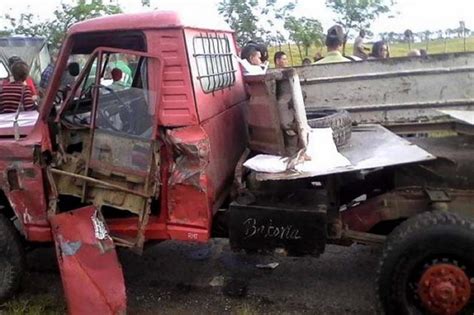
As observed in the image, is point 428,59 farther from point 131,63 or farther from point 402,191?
point 131,63

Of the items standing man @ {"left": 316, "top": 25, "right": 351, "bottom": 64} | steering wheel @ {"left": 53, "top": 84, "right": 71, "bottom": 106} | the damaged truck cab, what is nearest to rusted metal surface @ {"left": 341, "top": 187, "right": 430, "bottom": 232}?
the damaged truck cab

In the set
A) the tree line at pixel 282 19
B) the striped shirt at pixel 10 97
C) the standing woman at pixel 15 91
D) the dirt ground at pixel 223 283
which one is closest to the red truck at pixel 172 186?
the dirt ground at pixel 223 283

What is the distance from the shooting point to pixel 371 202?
154 inches

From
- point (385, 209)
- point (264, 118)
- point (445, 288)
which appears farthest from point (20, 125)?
point (445, 288)

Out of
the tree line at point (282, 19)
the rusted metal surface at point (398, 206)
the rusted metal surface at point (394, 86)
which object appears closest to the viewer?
the rusted metal surface at point (398, 206)

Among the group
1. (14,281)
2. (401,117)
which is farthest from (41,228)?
(401,117)

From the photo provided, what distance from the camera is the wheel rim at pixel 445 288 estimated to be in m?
3.44

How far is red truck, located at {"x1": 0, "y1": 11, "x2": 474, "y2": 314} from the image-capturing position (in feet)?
11.6

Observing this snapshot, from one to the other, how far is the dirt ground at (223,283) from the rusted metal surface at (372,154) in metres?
1.07

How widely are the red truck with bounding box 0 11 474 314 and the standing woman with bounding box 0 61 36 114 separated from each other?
1.71 meters

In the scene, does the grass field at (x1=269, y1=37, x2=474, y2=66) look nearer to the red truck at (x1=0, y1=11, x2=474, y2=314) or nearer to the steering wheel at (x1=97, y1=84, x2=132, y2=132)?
the red truck at (x1=0, y1=11, x2=474, y2=314)

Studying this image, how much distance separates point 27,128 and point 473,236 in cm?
307

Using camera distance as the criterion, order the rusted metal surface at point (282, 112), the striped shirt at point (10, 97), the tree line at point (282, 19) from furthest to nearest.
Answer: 1. the tree line at point (282, 19)
2. the striped shirt at point (10, 97)
3. the rusted metal surface at point (282, 112)

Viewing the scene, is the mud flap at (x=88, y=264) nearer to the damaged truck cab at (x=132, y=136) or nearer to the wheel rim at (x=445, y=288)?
the damaged truck cab at (x=132, y=136)
